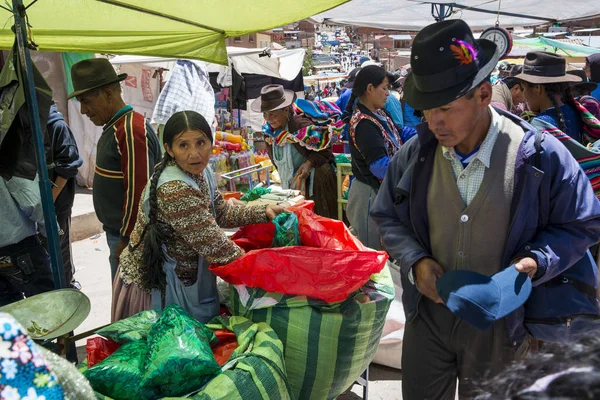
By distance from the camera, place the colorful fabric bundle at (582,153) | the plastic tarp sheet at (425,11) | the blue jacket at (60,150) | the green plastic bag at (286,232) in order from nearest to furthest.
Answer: the colorful fabric bundle at (582,153)
the green plastic bag at (286,232)
the blue jacket at (60,150)
the plastic tarp sheet at (425,11)

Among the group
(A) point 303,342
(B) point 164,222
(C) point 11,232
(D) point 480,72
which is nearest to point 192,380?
(A) point 303,342

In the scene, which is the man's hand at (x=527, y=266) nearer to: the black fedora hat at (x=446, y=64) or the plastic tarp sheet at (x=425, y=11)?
the black fedora hat at (x=446, y=64)

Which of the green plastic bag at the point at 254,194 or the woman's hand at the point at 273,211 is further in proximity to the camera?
the green plastic bag at the point at 254,194

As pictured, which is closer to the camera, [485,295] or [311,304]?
[485,295]

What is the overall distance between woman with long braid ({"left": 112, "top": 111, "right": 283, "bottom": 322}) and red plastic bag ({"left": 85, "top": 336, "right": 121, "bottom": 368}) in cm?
36

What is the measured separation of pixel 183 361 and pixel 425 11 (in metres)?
6.08

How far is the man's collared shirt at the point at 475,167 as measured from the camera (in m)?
1.76

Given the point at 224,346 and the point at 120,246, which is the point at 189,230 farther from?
the point at 120,246

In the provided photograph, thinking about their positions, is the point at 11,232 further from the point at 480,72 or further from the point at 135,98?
the point at 135,98

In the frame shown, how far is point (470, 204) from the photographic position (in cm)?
175

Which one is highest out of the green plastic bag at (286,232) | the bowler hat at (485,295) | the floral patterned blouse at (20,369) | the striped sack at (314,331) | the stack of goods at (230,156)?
the floral patterned blouse at (20,369)

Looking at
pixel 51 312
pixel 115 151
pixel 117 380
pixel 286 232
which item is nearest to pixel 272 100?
pixel 115 151

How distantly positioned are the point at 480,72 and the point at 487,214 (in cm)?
50

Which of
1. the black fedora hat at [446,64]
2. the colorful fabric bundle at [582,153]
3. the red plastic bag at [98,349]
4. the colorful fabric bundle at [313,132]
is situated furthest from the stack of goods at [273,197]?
the colorful fabric bundle at [313,132]
